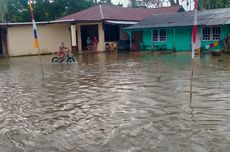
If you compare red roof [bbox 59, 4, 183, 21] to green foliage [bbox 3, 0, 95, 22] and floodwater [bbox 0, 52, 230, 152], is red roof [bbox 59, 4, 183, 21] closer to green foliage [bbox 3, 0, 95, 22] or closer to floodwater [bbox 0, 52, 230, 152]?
green foliage [bbox 3, 0, 95, 22]

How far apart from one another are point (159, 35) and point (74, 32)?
726 cm

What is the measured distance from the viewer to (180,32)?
87.1 ft

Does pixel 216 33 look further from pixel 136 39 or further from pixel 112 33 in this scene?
pixel 112 33

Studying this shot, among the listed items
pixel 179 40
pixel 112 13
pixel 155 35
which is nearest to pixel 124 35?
pixel 112 13

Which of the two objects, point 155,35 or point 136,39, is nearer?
point 155,35

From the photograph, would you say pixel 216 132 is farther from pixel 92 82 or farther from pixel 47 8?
pixel 47 8

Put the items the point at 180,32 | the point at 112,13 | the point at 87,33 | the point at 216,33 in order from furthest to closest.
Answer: the point at 112,13 < the point at 87,33 < the point at 180,32 < the point at 216,33

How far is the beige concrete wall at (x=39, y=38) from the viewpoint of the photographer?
2866cm

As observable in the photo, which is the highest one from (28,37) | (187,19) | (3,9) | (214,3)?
(214,3)

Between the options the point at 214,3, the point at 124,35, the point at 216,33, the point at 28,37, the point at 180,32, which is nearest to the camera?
the point at 216,33

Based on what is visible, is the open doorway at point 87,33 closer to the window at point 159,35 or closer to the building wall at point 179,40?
the building wall at point 179,40

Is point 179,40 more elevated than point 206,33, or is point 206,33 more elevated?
point 206,33

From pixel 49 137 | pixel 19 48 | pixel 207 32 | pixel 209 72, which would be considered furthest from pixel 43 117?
pixel 19 48

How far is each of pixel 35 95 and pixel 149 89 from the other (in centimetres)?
348
